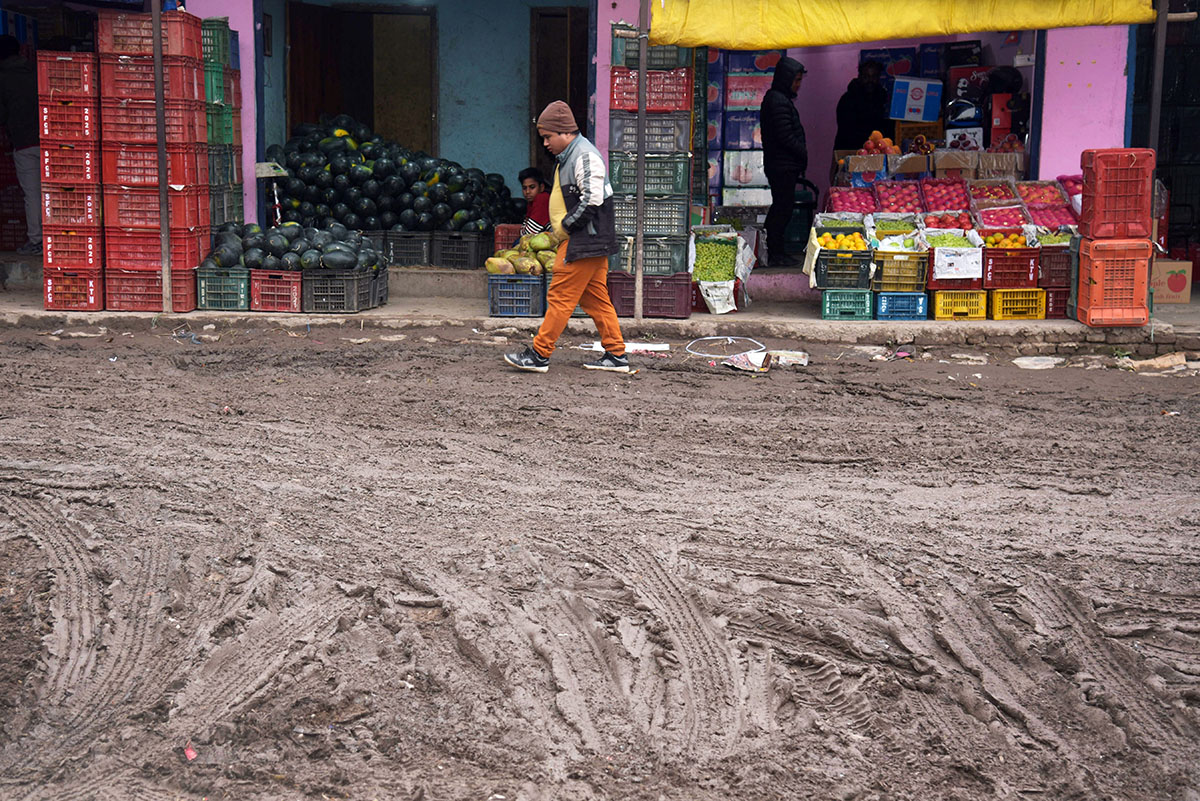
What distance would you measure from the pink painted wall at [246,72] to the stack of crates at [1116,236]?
822 centimetres

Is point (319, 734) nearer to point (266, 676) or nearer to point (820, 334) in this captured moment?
point (266, 676)

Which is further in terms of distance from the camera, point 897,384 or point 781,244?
point 781,244

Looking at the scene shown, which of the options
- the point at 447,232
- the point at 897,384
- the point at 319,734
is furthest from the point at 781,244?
the point at 319,734

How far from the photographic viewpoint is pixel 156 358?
1011cm

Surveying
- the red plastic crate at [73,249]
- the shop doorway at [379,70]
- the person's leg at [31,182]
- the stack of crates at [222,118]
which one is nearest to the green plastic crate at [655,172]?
the stack of crates at [222,118]

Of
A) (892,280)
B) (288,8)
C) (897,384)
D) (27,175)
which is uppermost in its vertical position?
(288,8)

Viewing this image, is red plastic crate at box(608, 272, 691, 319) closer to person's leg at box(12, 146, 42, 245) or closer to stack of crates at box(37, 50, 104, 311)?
stack of crates at box(37, 50, 104, 311)

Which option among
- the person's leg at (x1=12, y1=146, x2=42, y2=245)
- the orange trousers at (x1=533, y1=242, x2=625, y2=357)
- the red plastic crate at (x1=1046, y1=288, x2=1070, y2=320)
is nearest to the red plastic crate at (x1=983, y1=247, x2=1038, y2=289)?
the red plastic crate at (x1=1046, y1=288, x2=1070, y2=320)

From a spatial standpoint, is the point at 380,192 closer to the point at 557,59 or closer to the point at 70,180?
the point at 70,180

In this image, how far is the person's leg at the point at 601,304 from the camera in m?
9.50

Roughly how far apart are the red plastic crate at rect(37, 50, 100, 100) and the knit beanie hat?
4.63m

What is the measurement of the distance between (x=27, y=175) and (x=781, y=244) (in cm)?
833

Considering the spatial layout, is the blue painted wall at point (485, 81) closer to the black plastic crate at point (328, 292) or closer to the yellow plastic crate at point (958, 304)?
the black plastic crate at point (328, 292)

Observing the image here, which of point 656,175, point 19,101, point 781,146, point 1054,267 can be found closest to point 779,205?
point 781,146
